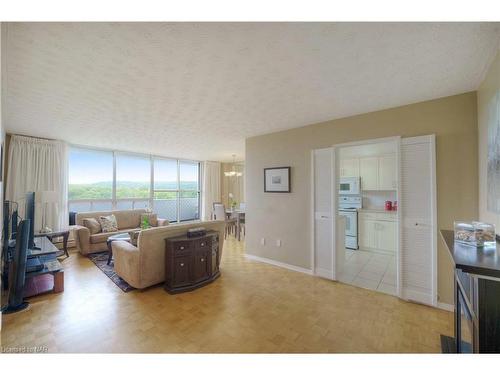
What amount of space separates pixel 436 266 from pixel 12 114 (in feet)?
19.2

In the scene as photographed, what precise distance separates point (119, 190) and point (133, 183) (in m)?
0.42

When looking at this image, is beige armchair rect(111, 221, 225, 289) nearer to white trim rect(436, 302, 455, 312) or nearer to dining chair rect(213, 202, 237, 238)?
dining chair rect(213, 202, 237, 238)

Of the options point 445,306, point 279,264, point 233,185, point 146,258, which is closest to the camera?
point 445,306

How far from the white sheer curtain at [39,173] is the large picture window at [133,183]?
351 millimetres

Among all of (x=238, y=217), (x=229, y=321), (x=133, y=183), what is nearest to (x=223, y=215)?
(x=238, y=217)

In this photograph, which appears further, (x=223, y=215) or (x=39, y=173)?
(x=223, y=215)

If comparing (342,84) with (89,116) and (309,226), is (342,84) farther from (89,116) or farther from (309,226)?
(89,116)

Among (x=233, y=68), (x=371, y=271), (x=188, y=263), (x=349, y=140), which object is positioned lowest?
(x=371, y=271)

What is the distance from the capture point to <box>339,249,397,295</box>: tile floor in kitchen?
2892 mm

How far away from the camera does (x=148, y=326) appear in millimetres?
1977

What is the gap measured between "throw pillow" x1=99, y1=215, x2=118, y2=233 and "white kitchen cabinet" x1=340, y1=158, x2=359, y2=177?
5693 mm

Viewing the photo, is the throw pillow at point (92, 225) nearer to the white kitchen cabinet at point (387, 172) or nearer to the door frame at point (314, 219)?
the door frame at point (314, 219)

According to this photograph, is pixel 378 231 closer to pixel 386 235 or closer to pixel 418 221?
pixel 386 235

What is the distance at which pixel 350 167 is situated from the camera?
5152 millimetres
